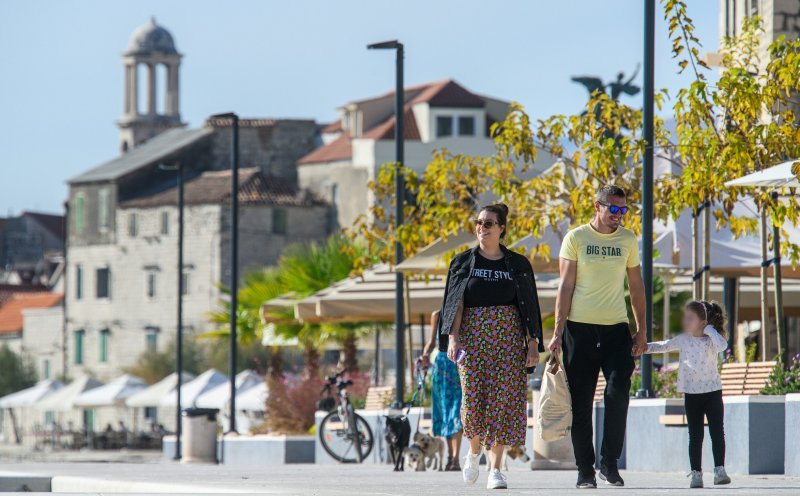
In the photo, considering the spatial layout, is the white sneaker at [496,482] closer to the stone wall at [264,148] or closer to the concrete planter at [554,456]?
the concrete planter at [554,456]

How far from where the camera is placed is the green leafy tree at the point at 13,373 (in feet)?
311

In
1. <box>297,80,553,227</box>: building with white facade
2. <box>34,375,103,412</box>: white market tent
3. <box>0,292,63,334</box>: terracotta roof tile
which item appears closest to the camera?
<box>34,375,103,412</box>: white market tent

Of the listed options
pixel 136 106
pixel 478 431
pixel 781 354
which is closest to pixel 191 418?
pixel 781 354

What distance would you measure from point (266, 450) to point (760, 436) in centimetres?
1523

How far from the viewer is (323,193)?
3625 inches

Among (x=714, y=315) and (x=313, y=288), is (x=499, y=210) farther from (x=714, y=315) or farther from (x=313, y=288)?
(x=313, y=288)

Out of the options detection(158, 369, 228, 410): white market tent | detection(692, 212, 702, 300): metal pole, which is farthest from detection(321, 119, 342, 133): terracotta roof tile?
detection(692, 212, 702, 300): metal pole

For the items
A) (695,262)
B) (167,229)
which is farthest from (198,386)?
(695,262)

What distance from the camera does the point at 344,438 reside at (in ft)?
78.1

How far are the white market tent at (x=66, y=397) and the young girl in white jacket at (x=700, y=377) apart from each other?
5804 centimetres

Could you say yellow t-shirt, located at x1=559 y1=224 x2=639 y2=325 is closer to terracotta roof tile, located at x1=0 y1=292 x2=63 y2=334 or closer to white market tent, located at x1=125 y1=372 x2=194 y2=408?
white market tent, located at x1=125 y1=372 x2=194 y2=408

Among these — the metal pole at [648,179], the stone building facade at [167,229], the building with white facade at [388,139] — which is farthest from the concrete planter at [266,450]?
the stone building facade at [167,229]

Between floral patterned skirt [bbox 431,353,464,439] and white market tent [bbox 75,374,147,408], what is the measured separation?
51.5 m

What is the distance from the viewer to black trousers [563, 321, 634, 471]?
12086 millimetres
